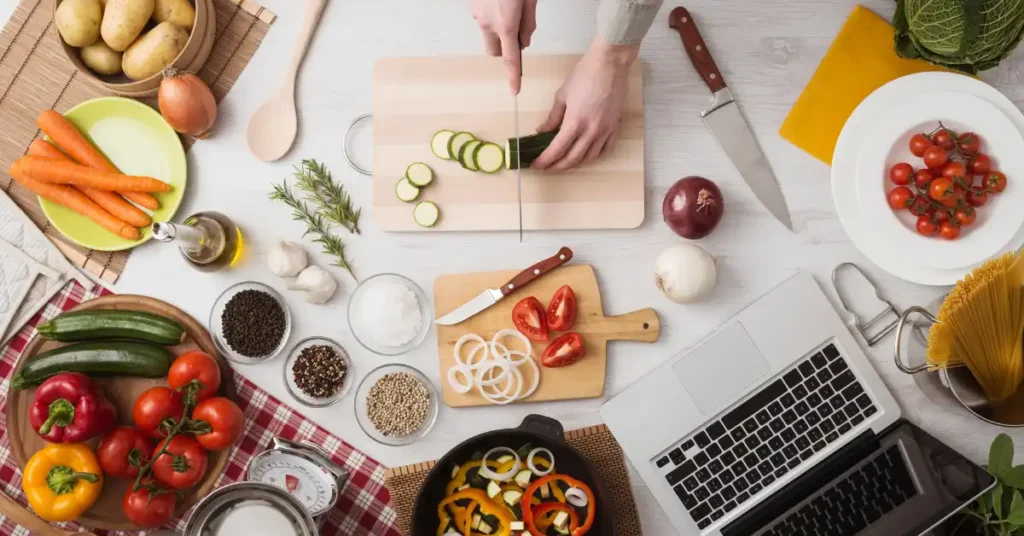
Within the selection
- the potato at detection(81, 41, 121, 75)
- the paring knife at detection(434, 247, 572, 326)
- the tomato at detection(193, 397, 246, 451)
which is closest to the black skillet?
the paring knife at detection(434, 247, 572, 326)

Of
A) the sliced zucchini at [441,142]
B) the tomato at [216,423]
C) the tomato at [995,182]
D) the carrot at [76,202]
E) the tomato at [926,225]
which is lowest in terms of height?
the tomato at [216,423]

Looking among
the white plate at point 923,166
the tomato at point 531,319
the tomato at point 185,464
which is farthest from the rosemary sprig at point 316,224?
the white plate at point 923,166

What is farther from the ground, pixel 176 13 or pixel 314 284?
pixel 176 13

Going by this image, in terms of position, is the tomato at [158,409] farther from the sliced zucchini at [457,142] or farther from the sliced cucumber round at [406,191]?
the sliced zucchini at [457,142]

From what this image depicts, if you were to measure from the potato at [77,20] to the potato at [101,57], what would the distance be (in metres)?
0.03

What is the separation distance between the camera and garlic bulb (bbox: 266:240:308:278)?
164cm

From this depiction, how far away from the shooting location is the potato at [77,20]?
62.4 inches

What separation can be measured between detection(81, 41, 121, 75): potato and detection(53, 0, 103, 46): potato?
27mm

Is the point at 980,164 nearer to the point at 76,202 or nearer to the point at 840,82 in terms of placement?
the point at 840,82

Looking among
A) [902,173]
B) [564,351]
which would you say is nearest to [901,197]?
[902,173]

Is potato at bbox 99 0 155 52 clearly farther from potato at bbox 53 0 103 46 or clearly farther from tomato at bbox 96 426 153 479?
tomato at bbox 96 426 153 479

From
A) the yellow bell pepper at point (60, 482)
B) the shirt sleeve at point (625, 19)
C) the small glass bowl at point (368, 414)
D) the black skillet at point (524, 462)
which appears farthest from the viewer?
the small glass bowl at point (368, 414)

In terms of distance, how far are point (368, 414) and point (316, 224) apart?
429mm

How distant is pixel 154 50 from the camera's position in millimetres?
1608
